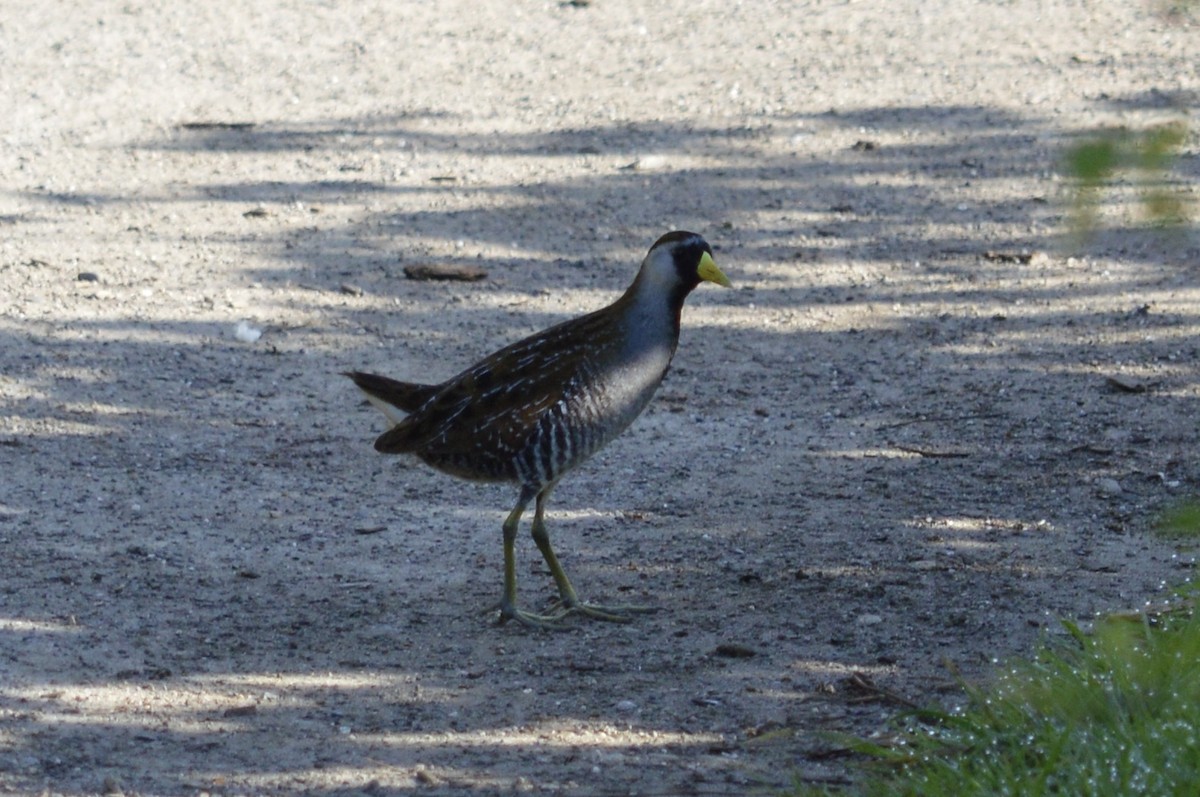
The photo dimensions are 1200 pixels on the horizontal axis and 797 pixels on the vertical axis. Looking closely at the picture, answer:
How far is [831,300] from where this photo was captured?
26.9 feet

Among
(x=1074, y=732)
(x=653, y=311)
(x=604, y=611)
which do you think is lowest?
(x=604, y=611)

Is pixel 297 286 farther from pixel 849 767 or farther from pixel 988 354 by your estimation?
pixel 849 767

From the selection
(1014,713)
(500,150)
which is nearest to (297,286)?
(500,150)

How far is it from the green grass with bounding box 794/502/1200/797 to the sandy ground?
11.0 inches

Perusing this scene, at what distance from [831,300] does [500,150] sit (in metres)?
2.41

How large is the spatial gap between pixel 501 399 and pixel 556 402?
219mm

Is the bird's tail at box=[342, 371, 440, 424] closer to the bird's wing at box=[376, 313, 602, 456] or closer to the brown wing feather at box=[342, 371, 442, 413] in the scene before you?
the brown wing feather at box=[342, 371, 442, 413]

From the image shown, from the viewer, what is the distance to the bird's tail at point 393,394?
569 cm

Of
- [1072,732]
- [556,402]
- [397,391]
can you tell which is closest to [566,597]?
[556,402]

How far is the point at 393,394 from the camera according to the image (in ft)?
18.9

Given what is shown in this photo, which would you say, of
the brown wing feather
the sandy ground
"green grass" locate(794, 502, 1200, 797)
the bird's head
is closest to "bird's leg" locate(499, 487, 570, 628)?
the sandy ground

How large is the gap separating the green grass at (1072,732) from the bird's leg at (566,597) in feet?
4.26

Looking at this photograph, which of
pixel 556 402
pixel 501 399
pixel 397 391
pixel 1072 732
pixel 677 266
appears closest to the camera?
pixel 1072 732

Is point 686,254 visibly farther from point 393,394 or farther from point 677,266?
point 393,394
